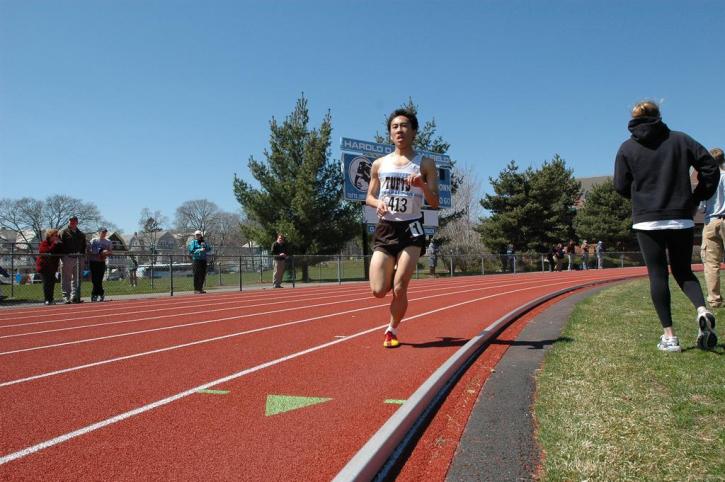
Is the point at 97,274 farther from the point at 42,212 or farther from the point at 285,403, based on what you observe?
the point at 42,212

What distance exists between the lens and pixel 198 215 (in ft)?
259

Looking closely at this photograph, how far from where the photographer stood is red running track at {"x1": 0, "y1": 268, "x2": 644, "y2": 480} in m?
2.24

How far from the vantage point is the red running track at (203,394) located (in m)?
2.24

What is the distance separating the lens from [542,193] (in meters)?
38.6

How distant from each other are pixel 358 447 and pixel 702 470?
143cm

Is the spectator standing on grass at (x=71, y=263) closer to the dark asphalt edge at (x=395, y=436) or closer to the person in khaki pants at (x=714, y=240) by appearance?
the dark asphalt edge at (x=395, y=436)

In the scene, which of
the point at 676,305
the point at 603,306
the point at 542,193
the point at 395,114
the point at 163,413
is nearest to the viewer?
the point at 163,413

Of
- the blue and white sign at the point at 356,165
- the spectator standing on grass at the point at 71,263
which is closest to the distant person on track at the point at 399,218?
the spectator standing on grass at the point at 71,263

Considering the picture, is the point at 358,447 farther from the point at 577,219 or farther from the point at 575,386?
the point at 577,219

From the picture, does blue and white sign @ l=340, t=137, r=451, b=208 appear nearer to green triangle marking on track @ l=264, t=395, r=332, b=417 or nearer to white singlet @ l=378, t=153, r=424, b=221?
white singlet @ l=378, t=153, r=424, b=221

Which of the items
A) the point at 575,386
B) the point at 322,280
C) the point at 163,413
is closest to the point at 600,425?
the point at 575,386

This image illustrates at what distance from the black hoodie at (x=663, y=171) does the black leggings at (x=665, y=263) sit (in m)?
0.16

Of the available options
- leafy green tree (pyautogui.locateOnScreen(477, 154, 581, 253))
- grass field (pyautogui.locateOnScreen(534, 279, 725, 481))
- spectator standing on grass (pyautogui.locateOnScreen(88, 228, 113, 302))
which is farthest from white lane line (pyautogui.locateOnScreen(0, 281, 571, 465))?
leafy green tree (pyautogui.locateOnScreen(477, 154, 581, 253))

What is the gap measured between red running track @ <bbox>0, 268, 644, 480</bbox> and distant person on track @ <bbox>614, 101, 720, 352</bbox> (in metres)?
1.98
